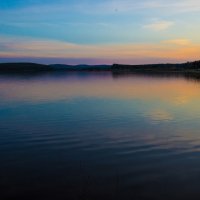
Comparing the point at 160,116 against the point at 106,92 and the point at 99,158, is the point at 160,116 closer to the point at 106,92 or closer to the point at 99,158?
the point at 99,158

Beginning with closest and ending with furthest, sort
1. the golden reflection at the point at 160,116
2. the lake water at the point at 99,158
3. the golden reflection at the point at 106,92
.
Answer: the lake water at the point at 99,158 < the golden reflection at the point at 160,116 < the golden reflection at the point at 106,92

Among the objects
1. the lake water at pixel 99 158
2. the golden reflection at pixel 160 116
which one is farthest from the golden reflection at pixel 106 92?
the lake water at pixel 99 158

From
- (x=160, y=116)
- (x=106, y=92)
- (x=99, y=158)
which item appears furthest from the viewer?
(x=106, y=92)

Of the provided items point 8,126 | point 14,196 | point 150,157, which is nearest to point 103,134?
point 150,157

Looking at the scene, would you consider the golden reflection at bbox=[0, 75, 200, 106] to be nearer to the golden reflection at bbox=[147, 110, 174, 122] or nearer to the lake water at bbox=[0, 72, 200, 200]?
the golden reflection at bbox=[147, 110, 174, 122]

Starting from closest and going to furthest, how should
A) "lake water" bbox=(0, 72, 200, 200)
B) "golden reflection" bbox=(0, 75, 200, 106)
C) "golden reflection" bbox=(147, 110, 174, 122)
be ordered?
"lake water" bbox=(0, 72, 200, 200) → "golden reflection" bbox=(147, 110, 174, 122) → "golden reflection" bbox=(0, 75, 200, 106)

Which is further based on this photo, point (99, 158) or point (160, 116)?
point (160, 116)

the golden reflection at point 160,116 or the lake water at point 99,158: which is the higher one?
the lake water at point 99,158

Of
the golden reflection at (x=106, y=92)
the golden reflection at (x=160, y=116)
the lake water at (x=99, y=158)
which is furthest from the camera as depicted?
the golden reflection at (x=106, y=92)

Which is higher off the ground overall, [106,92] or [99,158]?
[99,158]

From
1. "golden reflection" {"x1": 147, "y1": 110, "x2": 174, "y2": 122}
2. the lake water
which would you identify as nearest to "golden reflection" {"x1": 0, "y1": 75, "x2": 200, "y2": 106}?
"golden reflection" {"x1": 147, "y1": 110, "x2": 174, "y2": 122}

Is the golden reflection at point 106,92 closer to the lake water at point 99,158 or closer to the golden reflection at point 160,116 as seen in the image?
the golden reflection at point 160,116

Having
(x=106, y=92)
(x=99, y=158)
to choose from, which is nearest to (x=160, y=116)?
(x=99, y=158)

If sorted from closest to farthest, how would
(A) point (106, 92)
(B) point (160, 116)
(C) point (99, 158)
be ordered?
1. (C) point (99, 158)
2. (B) point (160, 116)
3. (A) point (106, 92)
